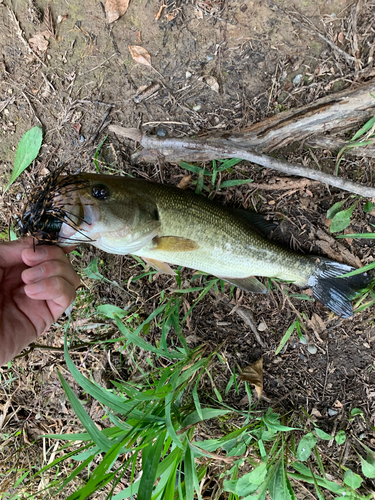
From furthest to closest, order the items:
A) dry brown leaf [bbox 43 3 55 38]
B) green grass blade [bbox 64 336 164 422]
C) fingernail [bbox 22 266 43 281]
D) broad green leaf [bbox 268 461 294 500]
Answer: dry brown leaf [bbox 43 3 55 38] → broad green leaf [bbox 268 461 294 500] → fingernail [bbox 22 266 43 281] → green grass blade [bbox 64 336 164 422]

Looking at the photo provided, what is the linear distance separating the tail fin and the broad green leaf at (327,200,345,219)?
0.45m

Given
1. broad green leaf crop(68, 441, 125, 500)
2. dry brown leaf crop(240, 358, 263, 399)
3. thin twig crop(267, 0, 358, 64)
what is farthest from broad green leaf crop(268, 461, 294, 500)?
thin twig crop(267, 0, 358, 64)

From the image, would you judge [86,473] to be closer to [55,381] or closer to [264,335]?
[55,381]

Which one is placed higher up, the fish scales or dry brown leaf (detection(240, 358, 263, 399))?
the fish scales

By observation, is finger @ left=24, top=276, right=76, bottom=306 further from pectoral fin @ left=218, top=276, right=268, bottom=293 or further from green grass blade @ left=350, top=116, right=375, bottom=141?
green grass blade @ left=350, top=116, right=375, bottom=141

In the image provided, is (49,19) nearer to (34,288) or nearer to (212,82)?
(212,82)

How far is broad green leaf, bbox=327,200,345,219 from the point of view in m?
3.15

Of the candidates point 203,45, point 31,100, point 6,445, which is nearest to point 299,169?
point 203,45

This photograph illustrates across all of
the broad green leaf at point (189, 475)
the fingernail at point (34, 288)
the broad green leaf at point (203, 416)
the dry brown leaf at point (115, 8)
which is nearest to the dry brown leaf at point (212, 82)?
the dry brown leaf at point (115, 8)

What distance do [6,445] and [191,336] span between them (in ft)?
9.68

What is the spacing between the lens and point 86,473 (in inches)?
155

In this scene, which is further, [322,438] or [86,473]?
[86,473]

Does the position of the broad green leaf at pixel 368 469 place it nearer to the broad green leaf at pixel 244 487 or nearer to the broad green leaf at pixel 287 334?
the broad green leaf at pixel 244 487

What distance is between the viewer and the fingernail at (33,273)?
98.0 inches
